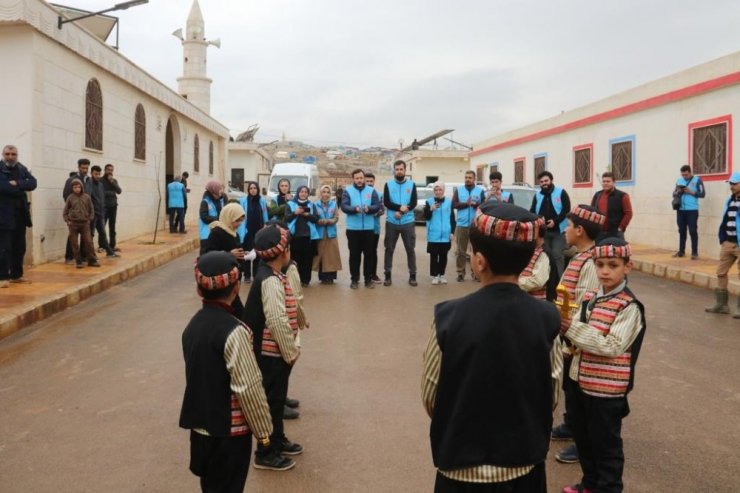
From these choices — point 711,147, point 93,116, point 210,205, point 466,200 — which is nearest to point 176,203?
point 93,116

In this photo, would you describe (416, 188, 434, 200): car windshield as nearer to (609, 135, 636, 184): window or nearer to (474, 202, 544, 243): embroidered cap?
(609, 135, 636, 184): window

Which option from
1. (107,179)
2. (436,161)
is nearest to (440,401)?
(107,179)

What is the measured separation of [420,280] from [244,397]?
8.49 meters

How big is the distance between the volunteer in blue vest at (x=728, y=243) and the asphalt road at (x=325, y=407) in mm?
323

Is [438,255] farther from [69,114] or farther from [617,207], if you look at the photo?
[69,114]

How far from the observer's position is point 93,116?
1417 centimetres

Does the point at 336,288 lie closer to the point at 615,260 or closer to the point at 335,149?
the point at 615,260

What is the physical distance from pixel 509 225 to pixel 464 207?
9.48 metres

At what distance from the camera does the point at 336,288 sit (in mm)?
10391

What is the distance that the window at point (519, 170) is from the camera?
2633 cm

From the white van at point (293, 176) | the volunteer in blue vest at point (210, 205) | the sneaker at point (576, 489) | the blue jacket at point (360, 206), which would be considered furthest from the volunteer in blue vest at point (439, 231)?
the white van at point (293, 176)

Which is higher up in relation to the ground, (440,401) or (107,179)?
(107,179)

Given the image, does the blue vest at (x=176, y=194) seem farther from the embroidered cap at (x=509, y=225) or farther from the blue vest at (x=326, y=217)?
the embroidered cap at (x=509, y=225)

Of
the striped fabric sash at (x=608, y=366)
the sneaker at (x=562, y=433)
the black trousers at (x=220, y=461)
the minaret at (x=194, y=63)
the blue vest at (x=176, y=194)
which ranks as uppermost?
the minaret at (x=194, y=63)
